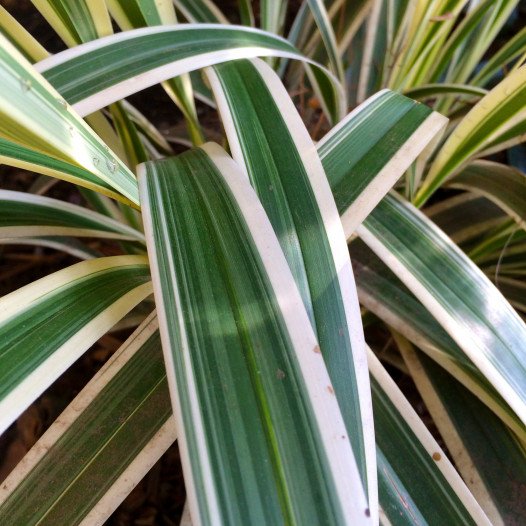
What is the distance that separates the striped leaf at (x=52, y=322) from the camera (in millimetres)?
353

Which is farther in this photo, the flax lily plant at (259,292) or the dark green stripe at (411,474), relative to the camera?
the dark green stripe at (411,474)

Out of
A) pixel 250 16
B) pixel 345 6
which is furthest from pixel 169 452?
pixel 345 6

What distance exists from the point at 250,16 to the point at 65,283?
652 mm

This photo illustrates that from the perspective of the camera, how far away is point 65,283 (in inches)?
17.0

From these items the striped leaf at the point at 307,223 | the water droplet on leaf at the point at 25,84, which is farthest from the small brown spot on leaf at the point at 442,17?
the water droplet on leaf at the point at 25,84

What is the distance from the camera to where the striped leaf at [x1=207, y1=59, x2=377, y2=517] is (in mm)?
351

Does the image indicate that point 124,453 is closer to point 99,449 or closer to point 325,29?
point 99,449

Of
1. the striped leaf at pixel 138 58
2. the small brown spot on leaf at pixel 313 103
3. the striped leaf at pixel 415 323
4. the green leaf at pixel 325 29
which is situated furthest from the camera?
the small brown spot on leaf at pixel 313 103

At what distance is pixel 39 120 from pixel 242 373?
20 cm

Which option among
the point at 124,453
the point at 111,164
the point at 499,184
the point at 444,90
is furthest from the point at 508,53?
the point at 124,453

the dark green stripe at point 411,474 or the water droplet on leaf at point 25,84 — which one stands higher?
the water droplet on leaf at point 25,84

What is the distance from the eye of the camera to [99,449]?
1.54 feet

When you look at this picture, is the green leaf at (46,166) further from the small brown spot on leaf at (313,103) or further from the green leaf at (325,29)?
the small brown spot on leaf at (313,103)

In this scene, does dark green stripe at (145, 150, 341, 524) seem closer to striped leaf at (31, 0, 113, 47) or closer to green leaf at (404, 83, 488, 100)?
striped leaf at (31, 0, 113, 47)
